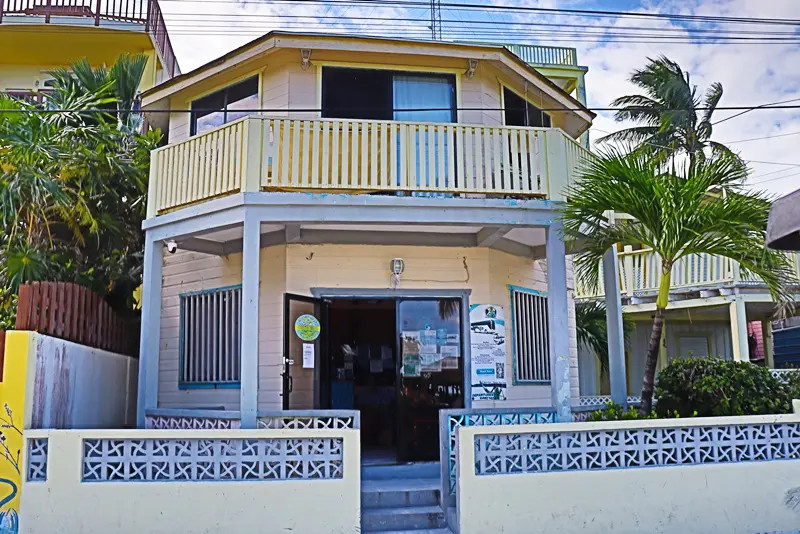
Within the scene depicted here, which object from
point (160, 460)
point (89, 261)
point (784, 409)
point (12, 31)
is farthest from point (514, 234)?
point (12, 31)

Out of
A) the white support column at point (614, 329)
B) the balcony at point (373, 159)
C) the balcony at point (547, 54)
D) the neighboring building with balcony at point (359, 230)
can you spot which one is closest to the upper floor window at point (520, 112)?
the neighboring building with balcony at point (359, 230)

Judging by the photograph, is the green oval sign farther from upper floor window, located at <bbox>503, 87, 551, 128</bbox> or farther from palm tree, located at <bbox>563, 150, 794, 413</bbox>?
upper floor window, located at <bbox>503, 87, 551, 128</bbox>

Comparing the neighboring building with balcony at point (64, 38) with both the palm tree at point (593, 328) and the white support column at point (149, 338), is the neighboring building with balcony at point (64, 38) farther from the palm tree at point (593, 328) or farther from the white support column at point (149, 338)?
the palm tree at point (593, 328)

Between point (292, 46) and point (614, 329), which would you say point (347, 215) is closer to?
point (292, 46)

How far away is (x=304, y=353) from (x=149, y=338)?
203cm

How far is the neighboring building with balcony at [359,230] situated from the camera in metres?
8.93

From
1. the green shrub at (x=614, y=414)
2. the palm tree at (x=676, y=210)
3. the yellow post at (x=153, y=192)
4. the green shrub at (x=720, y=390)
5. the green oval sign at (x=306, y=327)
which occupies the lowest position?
the green shrub at (x=614, y=414)

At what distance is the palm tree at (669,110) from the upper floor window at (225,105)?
14.0 metres

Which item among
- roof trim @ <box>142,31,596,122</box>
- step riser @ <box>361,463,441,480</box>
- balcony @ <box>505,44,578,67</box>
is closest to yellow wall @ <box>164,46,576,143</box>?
roof trim @ <box>142,31,596,122</box>

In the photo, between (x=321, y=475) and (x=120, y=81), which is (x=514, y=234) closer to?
(x=321, y=475)

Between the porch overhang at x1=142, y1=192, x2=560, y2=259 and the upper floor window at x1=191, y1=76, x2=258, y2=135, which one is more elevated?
the upper floor window at x1=191, y1=76, x2=258, y2=135

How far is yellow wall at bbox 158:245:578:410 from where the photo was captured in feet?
33.4

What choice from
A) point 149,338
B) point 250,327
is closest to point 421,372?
point 250,327

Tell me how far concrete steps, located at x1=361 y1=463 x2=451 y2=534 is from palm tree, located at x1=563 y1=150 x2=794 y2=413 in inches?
111
